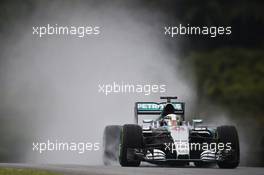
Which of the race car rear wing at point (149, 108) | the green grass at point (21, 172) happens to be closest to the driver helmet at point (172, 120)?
the race car rear wing at point (149, 108)

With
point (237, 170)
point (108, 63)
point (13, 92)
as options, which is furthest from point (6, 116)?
point (237, 170)

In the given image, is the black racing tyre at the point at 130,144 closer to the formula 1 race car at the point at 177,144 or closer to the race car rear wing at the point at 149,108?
the formula 1 race car at the point at 177,144

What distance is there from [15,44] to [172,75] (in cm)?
512

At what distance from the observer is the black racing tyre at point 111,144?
30.5 metres

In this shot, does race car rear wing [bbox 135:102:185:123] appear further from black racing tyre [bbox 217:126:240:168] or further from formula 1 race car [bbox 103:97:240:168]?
black racing tyre [bbox 217:126:240:168]

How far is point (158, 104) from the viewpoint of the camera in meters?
30.3

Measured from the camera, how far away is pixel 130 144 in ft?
88.7

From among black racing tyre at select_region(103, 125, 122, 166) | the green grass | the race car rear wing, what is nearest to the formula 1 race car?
the race car rear wing

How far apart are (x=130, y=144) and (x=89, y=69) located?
7.66m

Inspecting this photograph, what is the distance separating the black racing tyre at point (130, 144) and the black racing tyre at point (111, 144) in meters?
3.17

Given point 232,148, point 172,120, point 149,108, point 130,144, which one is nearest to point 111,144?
point 149,108

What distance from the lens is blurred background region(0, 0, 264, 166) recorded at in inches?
1320

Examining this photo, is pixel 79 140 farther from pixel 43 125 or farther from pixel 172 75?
pixel 172 75

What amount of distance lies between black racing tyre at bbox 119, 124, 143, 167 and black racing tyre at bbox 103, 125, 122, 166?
3175 mm
